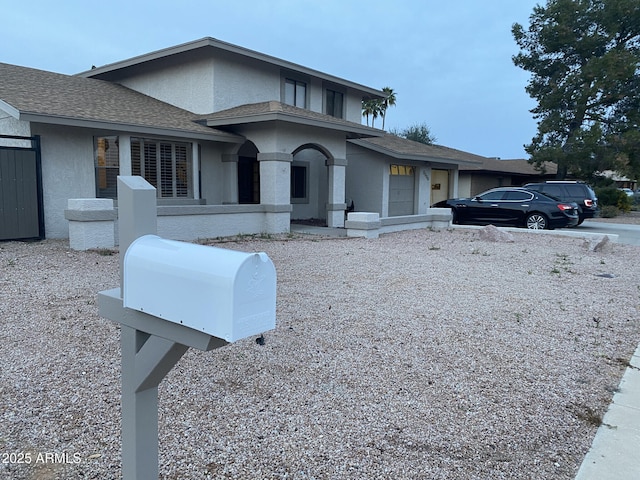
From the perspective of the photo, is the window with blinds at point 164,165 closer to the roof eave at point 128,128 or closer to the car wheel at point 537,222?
the roof eave at point 128,128

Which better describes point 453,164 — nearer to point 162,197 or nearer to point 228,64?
point 228,64

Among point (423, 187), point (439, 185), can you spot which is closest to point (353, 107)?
point (423, 187)

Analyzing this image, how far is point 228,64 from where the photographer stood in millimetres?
16219

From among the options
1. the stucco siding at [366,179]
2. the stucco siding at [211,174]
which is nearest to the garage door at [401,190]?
the stucco siding at [366,179]

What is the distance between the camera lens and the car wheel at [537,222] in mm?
18694

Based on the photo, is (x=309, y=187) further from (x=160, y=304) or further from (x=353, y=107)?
(x=160, y=304)

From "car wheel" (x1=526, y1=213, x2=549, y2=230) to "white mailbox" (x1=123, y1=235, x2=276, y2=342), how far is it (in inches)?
756

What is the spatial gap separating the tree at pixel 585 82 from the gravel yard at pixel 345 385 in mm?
23022

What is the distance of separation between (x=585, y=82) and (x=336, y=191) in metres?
19.5

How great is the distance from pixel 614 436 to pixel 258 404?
102 inches

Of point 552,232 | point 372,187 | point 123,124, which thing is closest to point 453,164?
point 372,187

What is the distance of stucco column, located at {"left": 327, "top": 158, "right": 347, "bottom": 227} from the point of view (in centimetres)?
1686

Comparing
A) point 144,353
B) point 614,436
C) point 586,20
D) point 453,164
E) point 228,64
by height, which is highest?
point 586,20

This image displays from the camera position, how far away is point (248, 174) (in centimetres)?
1859
